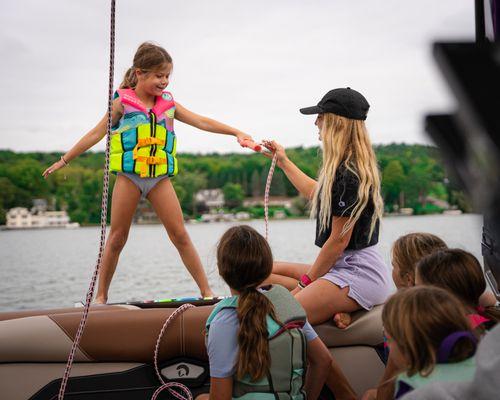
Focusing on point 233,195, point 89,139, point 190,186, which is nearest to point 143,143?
point 89,139

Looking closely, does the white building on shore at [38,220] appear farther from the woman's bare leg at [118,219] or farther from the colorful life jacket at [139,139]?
the colorful life jacket at [139,139]

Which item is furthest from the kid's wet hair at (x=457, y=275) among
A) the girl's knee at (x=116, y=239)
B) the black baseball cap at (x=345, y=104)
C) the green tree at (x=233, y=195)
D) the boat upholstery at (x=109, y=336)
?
the green tree at (x=233, y=195)

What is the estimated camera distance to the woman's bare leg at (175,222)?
13.2 ft

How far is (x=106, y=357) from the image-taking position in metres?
2.92

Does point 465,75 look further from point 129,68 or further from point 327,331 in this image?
point 129,68

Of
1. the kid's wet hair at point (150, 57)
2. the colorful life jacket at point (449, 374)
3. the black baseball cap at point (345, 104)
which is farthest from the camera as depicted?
the kid's wet hair at point (150, 57)

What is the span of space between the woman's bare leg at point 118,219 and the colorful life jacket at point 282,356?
1.76m

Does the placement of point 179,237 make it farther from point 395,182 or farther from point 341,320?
point 395,182

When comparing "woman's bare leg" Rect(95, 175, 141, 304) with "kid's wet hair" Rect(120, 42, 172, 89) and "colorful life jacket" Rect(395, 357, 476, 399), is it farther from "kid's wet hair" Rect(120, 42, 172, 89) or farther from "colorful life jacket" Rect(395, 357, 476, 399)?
"colorful life jacket" Rect(395, 357, 476, 399)

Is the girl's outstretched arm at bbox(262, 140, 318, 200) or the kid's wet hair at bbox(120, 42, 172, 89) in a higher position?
the kid's wet hair at bbox(120, 42, 172, 89)

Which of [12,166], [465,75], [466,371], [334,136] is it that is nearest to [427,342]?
[466,371]

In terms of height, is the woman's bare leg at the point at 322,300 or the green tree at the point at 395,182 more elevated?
the green tree at the point at 395,182

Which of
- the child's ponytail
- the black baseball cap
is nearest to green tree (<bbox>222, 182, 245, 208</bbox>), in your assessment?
the black baseball cap

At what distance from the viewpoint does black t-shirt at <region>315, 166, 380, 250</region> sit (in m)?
2.99
